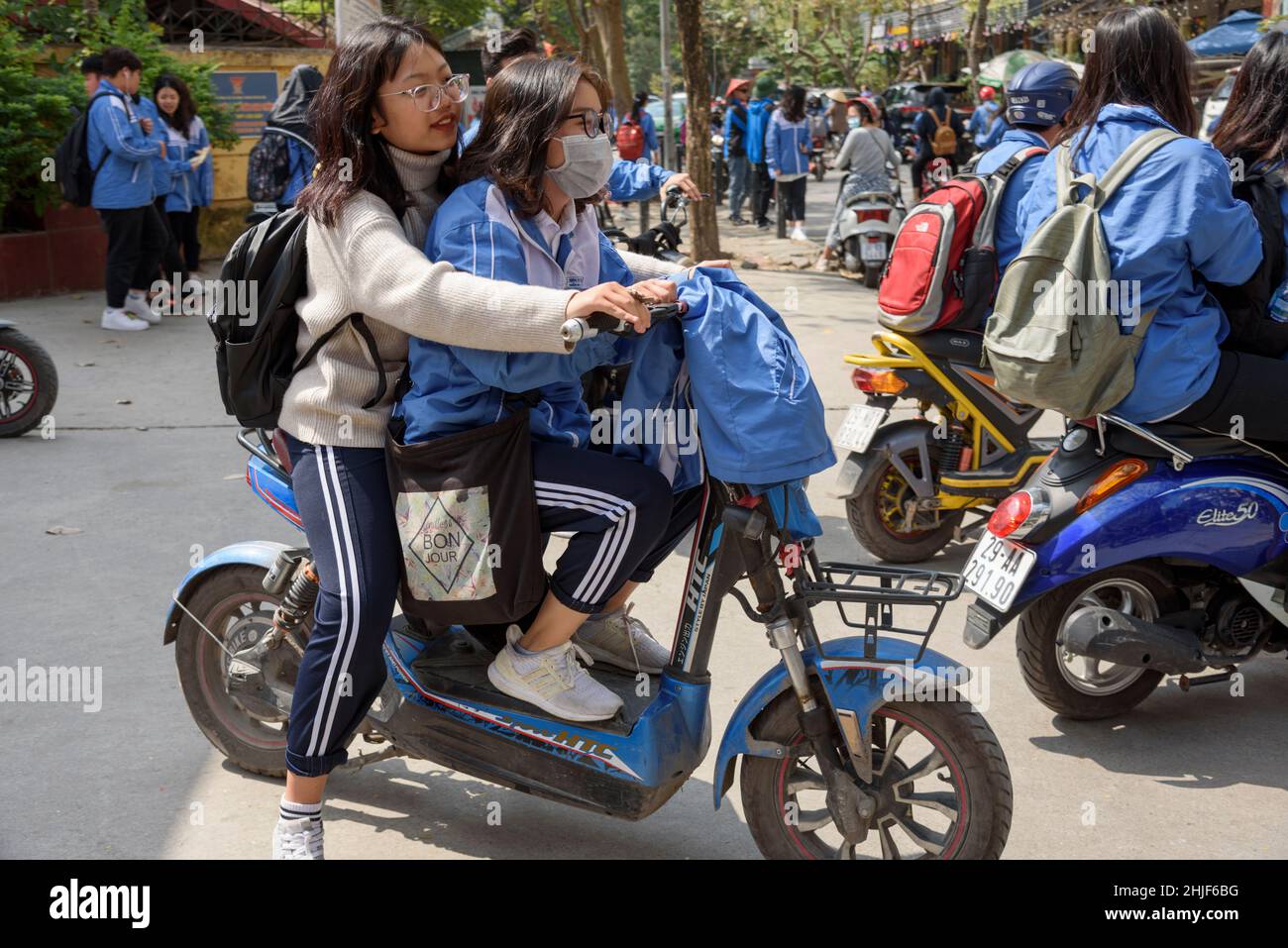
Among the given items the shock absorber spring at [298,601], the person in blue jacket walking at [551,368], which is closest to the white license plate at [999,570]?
the person in blue jacket walking at [551,368]

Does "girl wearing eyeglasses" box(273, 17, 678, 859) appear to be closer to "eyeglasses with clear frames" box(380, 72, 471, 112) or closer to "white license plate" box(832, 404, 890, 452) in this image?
"eyeglasses with clear frames" box(380, 72, 471, 112)

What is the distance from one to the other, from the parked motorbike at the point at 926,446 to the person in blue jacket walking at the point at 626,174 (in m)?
1.08

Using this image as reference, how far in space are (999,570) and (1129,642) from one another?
0.42 meters

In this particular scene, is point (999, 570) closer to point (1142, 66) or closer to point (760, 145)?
point (1142, 66)

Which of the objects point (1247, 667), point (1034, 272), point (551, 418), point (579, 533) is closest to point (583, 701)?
point (579, 533)

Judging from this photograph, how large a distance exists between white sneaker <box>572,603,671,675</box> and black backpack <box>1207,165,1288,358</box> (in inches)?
80.4

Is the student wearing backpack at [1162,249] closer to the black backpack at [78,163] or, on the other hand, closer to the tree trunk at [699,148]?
the black backpack at [78,163]

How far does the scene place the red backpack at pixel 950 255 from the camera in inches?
201

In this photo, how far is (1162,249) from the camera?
12.4 feet

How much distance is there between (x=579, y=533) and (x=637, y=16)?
5690cm

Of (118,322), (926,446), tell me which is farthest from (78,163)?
(926,446)

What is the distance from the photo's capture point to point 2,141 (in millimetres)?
10930


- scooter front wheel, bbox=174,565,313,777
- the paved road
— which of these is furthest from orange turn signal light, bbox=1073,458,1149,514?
scooter front wheel, bbox=174,565,313,777

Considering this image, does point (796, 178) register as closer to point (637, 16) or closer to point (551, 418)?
point (551, 418)
